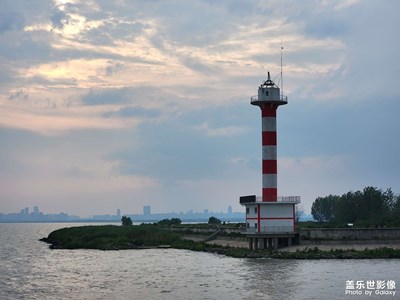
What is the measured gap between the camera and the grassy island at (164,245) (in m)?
67.4

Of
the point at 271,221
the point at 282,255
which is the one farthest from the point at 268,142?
the point at 282,255

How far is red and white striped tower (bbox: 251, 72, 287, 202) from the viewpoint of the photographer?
75.6 metres

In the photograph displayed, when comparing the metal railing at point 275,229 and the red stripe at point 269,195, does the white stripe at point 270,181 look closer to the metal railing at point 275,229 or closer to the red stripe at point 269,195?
the red stripe at point 269,195

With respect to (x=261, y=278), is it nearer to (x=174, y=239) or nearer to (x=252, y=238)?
(x=252, y=238)

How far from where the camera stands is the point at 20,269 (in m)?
69.9

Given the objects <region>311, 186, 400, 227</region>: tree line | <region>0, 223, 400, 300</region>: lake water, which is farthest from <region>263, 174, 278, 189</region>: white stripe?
<region>311, 186, 400, 227</region>: tree line

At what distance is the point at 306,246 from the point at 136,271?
857 inches

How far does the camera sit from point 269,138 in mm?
76188

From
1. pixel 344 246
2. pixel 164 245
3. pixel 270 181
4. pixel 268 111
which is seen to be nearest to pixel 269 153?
pixel 270 181

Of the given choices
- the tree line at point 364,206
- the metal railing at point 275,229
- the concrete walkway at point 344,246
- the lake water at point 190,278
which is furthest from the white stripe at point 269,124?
the tree line at point 364,206

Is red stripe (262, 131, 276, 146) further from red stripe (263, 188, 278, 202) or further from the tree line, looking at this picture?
the tree line

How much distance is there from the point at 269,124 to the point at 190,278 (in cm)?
2654

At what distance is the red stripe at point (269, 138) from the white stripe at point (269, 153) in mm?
486

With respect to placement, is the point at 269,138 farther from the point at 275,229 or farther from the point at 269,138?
the point at 275,229
